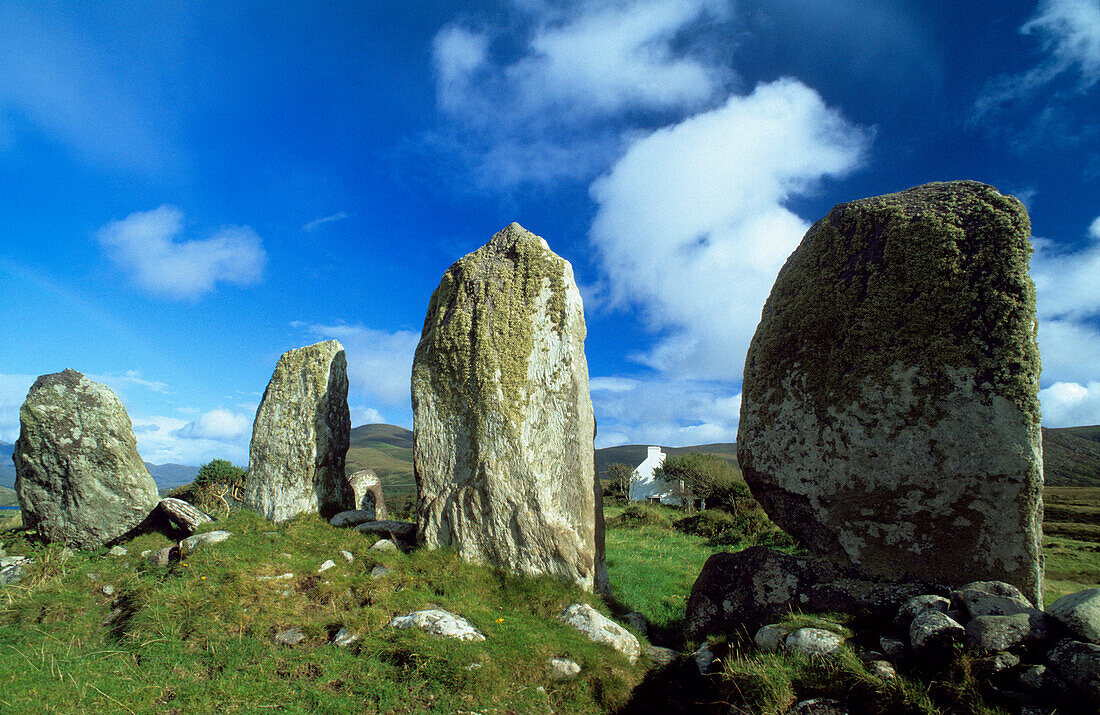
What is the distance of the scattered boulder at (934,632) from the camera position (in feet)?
15.9

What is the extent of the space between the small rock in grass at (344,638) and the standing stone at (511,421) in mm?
2505

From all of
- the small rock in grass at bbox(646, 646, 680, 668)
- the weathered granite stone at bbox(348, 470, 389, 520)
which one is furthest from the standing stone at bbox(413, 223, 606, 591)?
the weathered granite stone at bbox(348, 470, 389, 520)

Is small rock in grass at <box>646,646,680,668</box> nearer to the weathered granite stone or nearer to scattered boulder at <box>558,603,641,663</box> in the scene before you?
scattered boulder at <box>558,603,641,663</box>

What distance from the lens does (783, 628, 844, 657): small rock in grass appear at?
17.8ft

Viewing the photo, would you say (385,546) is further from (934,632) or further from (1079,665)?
(1079,665)

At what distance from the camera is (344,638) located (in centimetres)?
664

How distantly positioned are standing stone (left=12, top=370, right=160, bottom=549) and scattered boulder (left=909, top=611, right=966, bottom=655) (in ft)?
42.1

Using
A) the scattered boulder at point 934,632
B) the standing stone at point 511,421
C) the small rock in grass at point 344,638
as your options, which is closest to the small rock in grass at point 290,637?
the small rock in grass at point 344,638

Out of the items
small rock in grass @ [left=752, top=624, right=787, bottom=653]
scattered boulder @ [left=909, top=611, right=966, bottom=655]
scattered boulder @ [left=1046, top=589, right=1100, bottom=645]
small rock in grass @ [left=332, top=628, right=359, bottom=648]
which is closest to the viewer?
scattered boulder @ [left=1046, top=589, right=1100, bottom=645]

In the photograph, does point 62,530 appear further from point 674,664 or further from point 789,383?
point 789,383

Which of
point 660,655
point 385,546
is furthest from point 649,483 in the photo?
point 660,655

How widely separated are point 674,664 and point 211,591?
6360 mm

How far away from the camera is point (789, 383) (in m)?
7.70

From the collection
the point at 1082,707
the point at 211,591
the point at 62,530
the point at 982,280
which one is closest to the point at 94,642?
the point at 211,591
